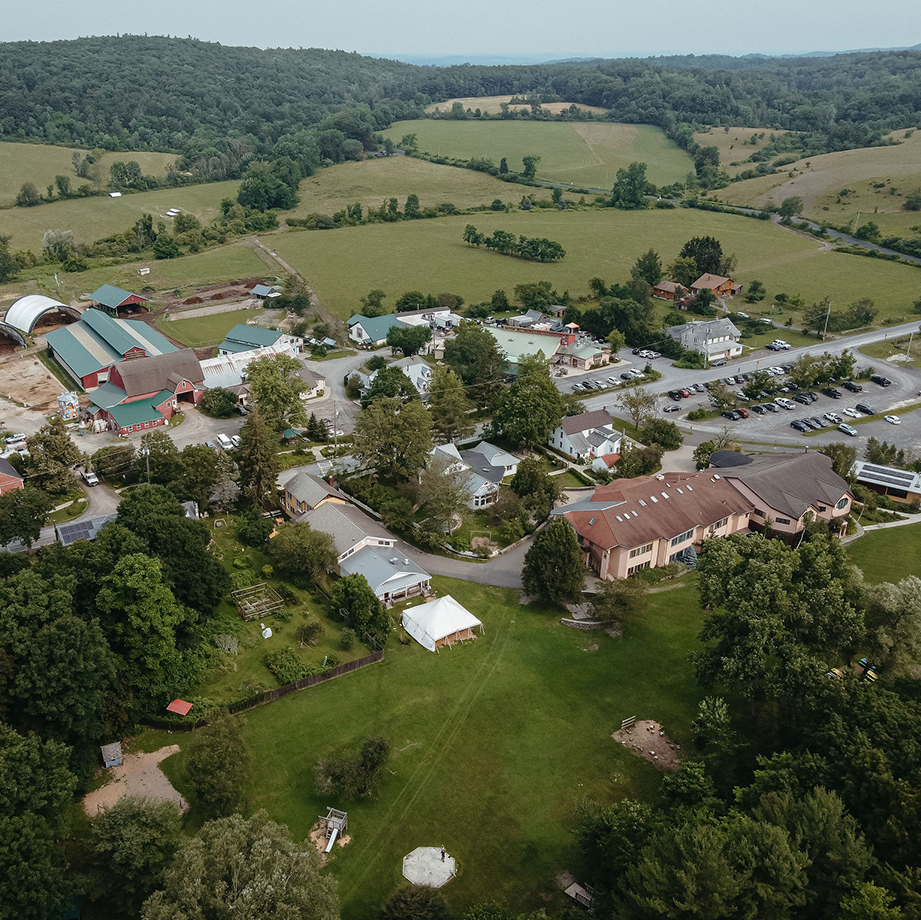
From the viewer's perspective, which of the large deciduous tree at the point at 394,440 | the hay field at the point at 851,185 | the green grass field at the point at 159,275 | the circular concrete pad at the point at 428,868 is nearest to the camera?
the circular concrete pad at the point at 428,868

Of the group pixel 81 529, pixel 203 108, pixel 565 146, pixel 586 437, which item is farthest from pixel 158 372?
pixel 203 108

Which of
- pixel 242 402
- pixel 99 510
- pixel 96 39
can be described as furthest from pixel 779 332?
pixel 96 39

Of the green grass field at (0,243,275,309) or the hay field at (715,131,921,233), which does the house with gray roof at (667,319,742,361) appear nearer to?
the green grass field at (0,243,275,309)

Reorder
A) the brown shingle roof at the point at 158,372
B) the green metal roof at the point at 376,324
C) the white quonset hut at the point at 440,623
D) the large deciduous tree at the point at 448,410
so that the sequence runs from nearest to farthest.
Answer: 1. the white quonset hut at the point at 440,623
2. the large deciduous tree at the point at 448,410
3. the brown shingle roof at the point at 158,372
4. the green metal roof at the point at 376,324

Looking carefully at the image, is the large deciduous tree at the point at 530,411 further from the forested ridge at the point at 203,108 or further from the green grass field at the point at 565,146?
the forested ridge at the point at 203,108

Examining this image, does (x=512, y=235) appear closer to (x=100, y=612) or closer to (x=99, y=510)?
(x=99, y=510)

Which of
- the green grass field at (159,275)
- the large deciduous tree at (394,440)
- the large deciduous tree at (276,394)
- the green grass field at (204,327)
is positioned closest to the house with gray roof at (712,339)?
the large deciduous tree at (394,440)

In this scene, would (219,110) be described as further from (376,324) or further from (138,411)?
(138,411)
